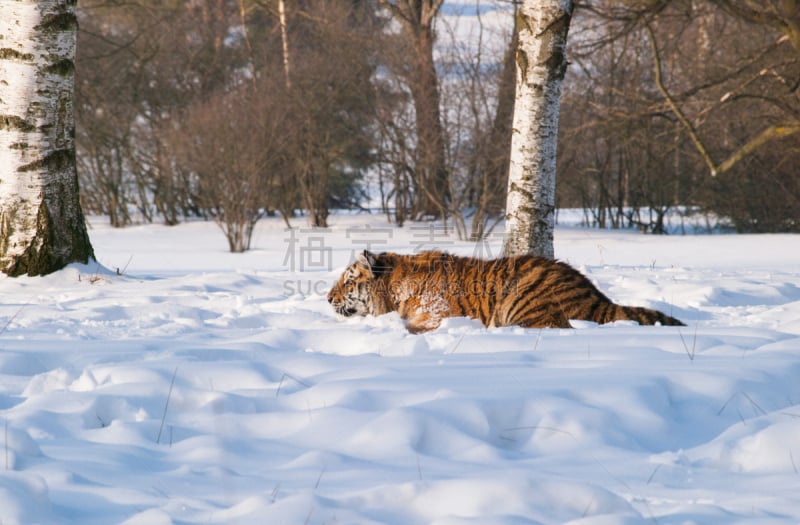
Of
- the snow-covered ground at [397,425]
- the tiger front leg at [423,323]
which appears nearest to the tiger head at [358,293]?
the tiger front leg at [423,323]

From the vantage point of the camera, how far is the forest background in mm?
17219

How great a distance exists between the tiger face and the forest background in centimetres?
922

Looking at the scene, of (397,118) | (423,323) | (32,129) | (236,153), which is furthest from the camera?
(397,118)

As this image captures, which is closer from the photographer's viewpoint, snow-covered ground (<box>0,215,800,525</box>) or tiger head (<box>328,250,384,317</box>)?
snow-covered ground (<box>0,215,800,525</box>)

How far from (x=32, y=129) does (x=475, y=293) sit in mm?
4187

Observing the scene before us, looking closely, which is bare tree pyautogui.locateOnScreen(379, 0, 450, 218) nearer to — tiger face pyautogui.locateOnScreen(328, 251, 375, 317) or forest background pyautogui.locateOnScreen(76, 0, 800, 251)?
forest background pyautogui.locateOnScreen(76, 0, 800, 251)

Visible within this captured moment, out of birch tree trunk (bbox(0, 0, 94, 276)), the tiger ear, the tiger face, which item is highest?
birch tree trunk (bbox(0, 0, 94, 276))

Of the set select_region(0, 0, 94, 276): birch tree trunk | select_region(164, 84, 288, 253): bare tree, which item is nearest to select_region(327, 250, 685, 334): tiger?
select_region(0, 0, 94, 276): birch tree trunk

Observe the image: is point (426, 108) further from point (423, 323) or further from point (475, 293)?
point (423, 323)

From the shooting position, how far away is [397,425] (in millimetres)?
2529

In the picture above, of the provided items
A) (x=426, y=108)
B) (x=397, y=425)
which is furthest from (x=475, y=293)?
(x=426, y=108)

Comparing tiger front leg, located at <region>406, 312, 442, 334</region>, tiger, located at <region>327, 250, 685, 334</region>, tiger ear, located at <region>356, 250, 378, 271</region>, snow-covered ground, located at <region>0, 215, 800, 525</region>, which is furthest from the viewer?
tiger ear, located at <region>356, 250, 378, 271</region>

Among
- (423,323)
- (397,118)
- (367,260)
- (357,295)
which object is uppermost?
(397,118)

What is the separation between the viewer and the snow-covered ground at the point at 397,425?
6.54 ft
